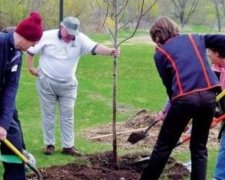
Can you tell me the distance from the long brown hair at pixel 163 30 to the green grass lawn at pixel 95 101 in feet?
6.70

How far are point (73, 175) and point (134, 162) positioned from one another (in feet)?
2.89

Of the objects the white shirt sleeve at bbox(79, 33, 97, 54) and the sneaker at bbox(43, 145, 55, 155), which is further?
the sneaker at bbox(43, 145, 55, 155)

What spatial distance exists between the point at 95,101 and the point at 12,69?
26.9 feet

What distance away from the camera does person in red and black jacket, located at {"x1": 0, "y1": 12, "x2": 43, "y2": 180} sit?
500 cm

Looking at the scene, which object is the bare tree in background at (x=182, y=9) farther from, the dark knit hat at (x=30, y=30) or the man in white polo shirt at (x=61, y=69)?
the dark knit hat at (x=30, y=30)

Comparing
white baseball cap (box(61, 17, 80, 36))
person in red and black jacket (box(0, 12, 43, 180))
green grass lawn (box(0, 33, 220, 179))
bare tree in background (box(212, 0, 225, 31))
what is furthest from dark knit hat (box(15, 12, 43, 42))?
bare tree in background (box(212, 0, 225, 31))

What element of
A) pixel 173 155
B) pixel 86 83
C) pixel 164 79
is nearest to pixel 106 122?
pixel 173 155

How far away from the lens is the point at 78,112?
11727 mm

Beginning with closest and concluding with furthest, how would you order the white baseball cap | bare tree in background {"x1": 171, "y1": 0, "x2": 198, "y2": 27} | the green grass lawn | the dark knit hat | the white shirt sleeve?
the dark knit hat < the white baseball cap < the white shirt sleeve < the green grass lawn < bare tree in background {"x1": 171, "y1": 0, "x2": 198, "y2": 27}

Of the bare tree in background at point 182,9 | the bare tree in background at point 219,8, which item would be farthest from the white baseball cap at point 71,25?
the bare tree in background at point 219,8

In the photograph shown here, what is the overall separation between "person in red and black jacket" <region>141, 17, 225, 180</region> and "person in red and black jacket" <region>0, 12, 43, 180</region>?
3.91 feet

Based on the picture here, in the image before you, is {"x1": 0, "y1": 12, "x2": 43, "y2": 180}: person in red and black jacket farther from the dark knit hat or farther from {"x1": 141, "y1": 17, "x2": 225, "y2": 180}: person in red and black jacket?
{"x1": 141, "y1": 17, "x2": 225, "y2": 180}: person in red and black jacket

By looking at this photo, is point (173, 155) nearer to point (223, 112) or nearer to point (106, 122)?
point (223, 112)

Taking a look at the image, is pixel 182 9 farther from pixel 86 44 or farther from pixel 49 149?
pixel 86 44
